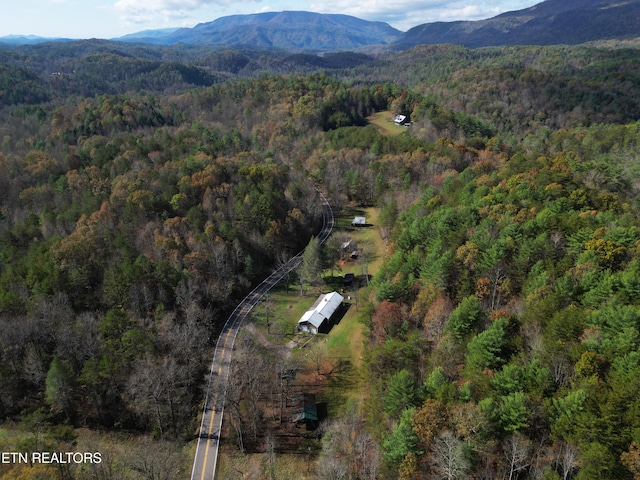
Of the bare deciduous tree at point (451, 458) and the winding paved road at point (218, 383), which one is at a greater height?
the bare deciduous tree at point (451, 458)

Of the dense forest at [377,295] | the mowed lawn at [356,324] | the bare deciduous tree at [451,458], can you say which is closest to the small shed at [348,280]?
the mowed lawn at [356,324]

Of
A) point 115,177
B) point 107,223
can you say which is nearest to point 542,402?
point 107,223

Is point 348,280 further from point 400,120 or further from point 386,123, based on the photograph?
point 386,123

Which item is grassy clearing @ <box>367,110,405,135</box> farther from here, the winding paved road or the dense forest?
the winding paved road

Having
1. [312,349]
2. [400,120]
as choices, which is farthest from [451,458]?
[400,120]

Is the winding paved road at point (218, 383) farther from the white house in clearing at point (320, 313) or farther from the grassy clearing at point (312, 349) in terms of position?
the white house in clearing at point (320, 313)
